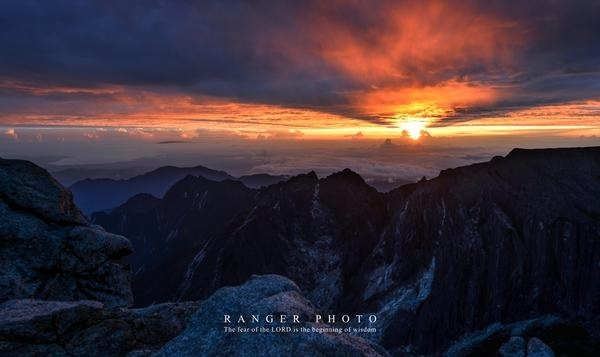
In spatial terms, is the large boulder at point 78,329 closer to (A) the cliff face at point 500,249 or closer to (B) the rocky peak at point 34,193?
(B) the rocky peak at point 34,193

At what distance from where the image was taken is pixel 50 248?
40438 millimetres

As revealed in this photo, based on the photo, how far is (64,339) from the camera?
22469mm

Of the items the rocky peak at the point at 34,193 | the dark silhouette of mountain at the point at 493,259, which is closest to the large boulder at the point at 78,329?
the rocky peak at the point at 34,193

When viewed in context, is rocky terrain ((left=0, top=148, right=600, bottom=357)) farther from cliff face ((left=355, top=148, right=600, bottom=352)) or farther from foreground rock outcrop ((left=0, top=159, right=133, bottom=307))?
cliff face ((left=355, top=148, right=600, bottom=352))

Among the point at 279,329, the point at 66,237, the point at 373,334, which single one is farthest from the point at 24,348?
the point at 373,334

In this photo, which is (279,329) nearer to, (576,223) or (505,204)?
(576,223)

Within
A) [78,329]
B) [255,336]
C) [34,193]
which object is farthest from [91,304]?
[34,193]

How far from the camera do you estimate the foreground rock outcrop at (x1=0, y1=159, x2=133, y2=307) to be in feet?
123

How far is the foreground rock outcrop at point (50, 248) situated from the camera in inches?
1470

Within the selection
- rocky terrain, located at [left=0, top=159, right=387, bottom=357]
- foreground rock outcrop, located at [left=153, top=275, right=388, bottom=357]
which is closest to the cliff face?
foreground rock outcrop, located at [left=153, top=275, right=388, bottom=357]

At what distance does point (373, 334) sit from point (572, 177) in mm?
98993

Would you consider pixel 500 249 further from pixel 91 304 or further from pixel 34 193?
pixel 91 304

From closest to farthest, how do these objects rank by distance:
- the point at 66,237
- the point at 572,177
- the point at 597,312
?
the point at 66,237 → the point at 597,312 → the point at 572,177

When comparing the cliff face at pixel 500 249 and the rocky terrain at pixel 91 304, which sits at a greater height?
the rocky terrain at pixel 91 304
